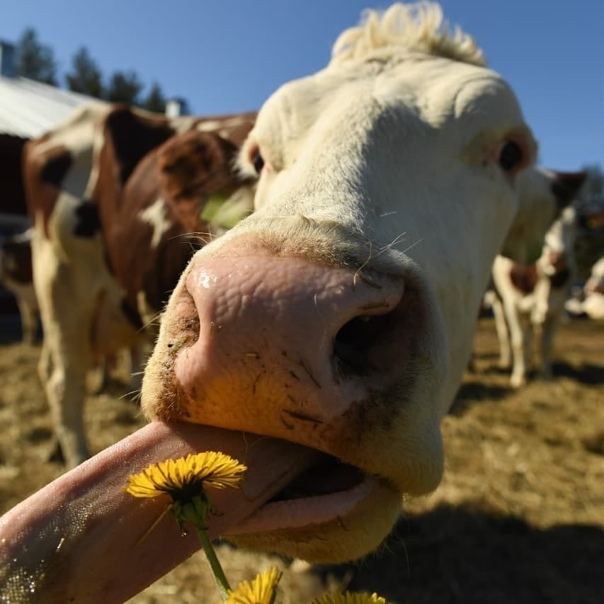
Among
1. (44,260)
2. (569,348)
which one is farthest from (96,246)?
(569,348)

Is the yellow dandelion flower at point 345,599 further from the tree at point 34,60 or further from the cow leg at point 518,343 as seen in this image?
the tree at point 34,60

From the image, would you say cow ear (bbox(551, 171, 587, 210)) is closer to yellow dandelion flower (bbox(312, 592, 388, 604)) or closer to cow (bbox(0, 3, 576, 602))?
cow (bbox(0, 3, 576, 602))

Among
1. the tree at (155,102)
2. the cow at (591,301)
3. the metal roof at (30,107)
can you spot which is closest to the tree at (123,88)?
the tree at (155,102)

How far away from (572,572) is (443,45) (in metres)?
2.51

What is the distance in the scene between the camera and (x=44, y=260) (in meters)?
4.03

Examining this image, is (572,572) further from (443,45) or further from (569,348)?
(569,348)

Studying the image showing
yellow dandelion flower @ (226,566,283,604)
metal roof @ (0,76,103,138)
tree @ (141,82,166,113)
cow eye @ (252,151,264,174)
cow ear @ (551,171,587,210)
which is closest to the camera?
yellow dandelion flower @ (226,566,283,604)

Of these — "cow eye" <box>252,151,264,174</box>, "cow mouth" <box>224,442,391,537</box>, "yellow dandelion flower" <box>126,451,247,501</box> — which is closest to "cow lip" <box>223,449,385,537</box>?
"cow mouth" <box>224,442,391,537</box>

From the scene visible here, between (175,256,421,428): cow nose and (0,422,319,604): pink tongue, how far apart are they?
136mm

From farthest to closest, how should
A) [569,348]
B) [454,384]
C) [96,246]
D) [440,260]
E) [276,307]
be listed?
[569,348] < [96,246] < [454,384] < [440,260] < [276,307]

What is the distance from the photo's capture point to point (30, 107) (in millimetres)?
15812

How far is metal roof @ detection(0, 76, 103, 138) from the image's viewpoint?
43.0ft

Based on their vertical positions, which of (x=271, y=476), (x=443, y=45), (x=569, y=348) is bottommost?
(x=569, y=348)

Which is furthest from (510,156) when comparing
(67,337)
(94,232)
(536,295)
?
(536,295)
